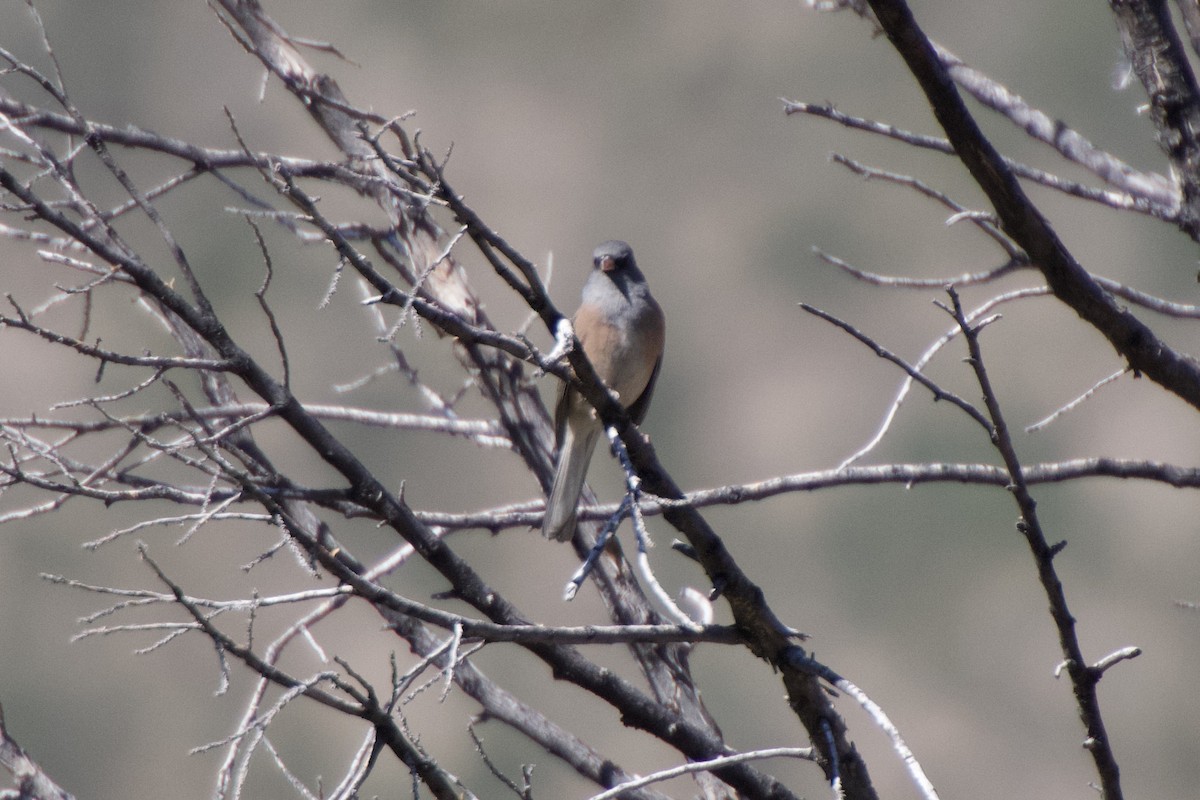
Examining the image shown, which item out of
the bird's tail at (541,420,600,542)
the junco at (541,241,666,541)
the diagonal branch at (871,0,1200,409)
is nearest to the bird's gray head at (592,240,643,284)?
the junco at (541,241,666,541)

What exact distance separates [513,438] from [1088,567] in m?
22.2

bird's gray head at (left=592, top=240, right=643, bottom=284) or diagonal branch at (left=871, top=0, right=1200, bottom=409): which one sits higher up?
bird's gray head at (left=592, top=240, right=643, bottom=284)

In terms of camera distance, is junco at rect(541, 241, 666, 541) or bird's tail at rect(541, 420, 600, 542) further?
junco at rect(541, 241, 666, 541)

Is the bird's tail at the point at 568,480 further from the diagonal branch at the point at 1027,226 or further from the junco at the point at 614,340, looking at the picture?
the diagonal branch at the point at 1027,226

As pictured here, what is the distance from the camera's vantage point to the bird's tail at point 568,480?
12.1 feet

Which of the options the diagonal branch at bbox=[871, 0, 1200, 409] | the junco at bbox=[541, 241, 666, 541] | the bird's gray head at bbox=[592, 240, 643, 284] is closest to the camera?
the diagonal branch at bbox=[871, 0, 1200, 409]

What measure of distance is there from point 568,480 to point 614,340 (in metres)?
0.79

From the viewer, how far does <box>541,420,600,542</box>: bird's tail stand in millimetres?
3693

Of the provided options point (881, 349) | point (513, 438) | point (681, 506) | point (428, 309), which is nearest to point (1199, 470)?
point (881, 349)

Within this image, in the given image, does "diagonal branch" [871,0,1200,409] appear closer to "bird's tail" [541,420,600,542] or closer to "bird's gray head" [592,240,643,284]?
"bird's tail" [541,420,600,542]

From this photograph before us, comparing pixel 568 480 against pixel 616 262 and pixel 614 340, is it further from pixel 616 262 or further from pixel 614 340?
pixel 616 262

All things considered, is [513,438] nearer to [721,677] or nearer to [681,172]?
[721,677]

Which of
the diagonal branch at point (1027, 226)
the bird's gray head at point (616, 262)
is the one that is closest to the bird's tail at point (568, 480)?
the bird's gray head at point (616, 262)

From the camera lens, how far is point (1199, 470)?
8.57 feet
